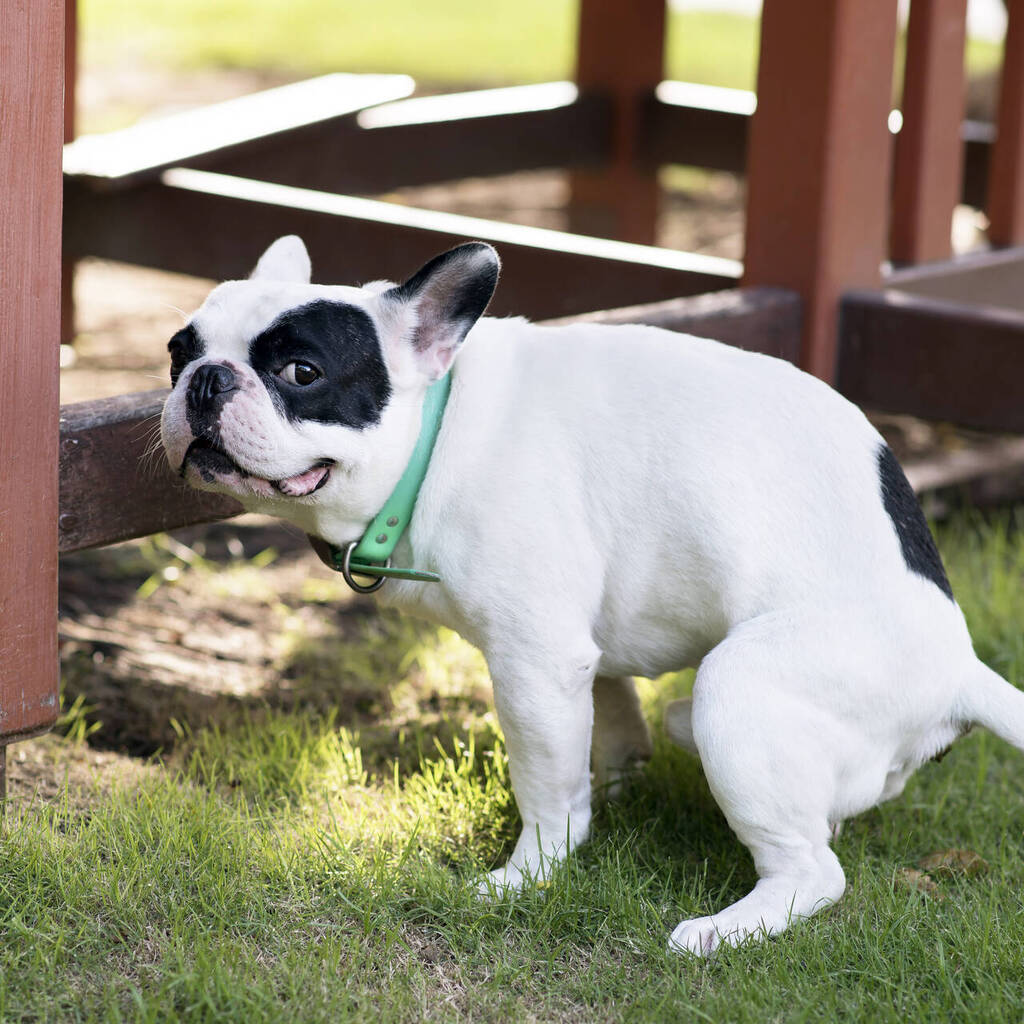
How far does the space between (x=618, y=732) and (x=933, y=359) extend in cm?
147

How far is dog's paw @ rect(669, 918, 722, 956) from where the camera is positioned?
2324 mm

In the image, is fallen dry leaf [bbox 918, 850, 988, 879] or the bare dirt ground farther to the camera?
the bare dirt ground

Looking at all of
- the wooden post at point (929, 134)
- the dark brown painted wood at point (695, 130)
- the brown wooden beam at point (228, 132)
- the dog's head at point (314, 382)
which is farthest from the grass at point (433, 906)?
the dark brown painted wood at point (695, 130)

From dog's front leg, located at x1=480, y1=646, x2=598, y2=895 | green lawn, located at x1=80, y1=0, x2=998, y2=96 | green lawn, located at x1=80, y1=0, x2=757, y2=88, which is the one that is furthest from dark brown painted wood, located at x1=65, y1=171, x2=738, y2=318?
green lawn, located at x1=80, y1=0, x2=998, y2=96

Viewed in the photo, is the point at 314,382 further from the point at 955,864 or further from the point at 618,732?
the point at 955,864

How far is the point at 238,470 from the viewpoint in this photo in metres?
2.32

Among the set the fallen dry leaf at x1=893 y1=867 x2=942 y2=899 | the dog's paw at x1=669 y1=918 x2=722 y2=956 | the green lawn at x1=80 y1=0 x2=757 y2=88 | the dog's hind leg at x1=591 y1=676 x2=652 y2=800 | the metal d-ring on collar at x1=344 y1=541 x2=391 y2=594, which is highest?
the green lawn at x1=80 y1=0 x2=757 y2=88

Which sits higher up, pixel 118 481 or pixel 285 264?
pixel 285 264

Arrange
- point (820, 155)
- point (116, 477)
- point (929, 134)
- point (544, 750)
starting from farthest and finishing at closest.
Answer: point (929, 134) → point (820, 155) → point (116, 477) → point (544, 750)

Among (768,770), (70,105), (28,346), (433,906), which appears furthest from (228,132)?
(768,770)

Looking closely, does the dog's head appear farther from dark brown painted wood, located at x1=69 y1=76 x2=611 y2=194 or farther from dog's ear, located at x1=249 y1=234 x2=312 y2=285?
dark brown painted wood, located at x1=69 y1=76 x2=611 y2=194

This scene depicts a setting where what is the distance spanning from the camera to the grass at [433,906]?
218cm

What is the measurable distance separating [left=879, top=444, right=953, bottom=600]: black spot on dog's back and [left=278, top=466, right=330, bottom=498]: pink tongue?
3.06ft

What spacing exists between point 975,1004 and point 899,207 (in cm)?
289
